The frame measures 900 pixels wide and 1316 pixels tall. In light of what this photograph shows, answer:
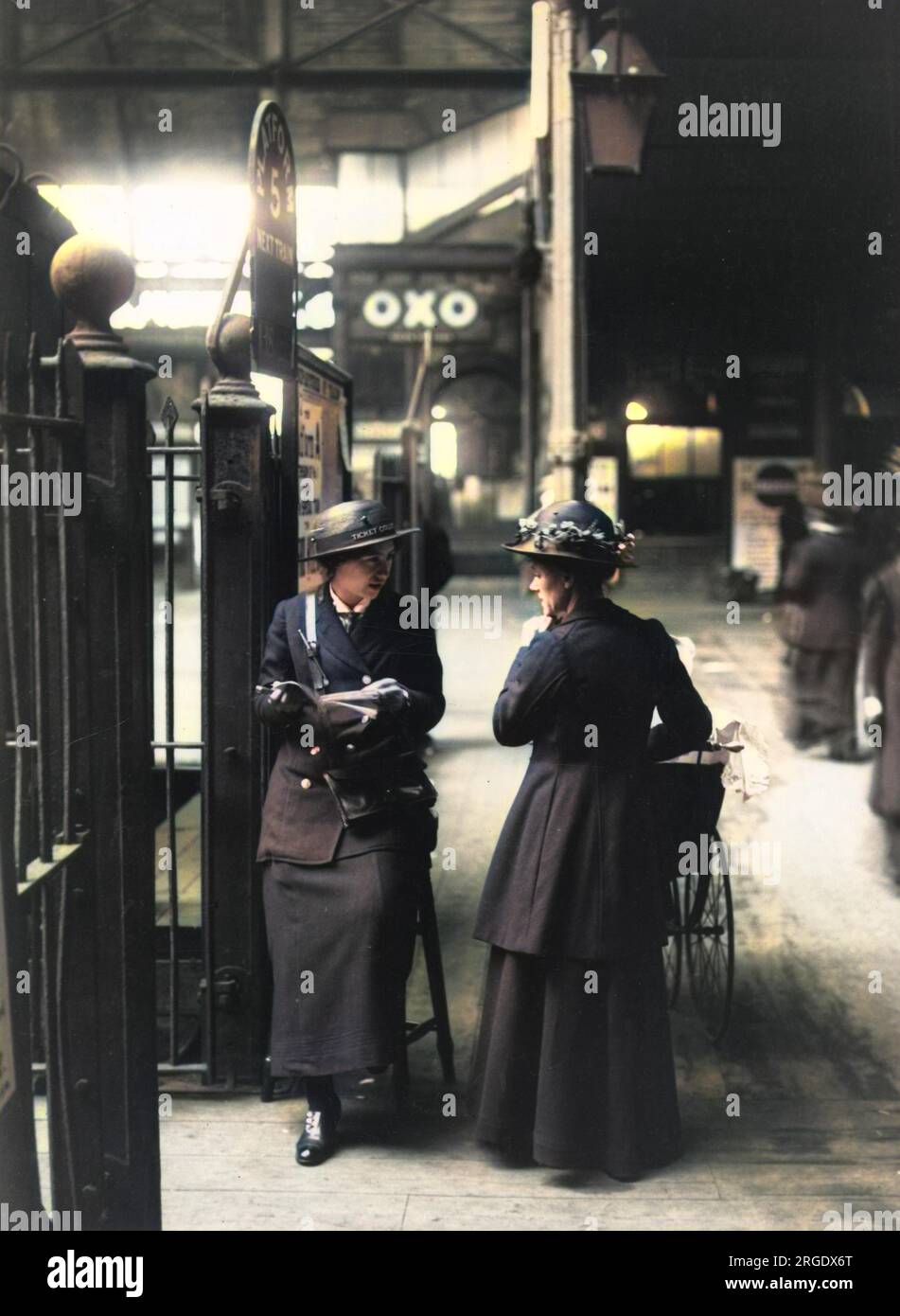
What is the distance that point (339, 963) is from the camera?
4641 millimetres

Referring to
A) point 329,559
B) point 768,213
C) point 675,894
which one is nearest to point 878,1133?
point 675,894

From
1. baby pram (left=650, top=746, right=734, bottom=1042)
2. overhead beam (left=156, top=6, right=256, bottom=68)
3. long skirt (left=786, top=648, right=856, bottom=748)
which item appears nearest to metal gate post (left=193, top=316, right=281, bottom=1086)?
baby pram (left=650, top=746, right=734, bottom=1042)

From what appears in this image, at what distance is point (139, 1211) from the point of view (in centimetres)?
336

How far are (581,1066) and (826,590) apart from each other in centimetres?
740

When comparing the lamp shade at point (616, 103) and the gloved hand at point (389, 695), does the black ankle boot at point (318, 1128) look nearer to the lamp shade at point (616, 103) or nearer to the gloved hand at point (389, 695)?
the gloved hand at point (389, 695)

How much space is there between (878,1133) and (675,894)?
44.7 inches

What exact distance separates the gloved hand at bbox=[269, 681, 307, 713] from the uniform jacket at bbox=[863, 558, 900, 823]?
3.66 m

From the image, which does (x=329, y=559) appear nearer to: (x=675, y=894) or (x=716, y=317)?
(x=675, y=894)

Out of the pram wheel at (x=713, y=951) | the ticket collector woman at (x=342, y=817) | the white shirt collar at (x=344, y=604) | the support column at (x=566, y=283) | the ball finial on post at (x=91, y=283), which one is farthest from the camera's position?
the support column at (x=566, y=283)

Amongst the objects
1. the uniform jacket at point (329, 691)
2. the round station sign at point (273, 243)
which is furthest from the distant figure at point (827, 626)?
the uniform jacket at point (329, 691)

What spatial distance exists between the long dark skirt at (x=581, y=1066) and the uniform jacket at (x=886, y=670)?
124 inches

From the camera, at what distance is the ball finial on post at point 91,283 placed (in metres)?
3.23

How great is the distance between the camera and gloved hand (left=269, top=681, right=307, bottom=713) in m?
4.49

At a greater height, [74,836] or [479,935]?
[74,836]
